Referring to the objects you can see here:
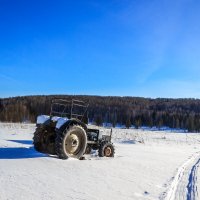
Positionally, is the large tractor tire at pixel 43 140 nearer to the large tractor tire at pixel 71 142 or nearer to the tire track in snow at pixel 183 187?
the large tractor tire at pixel 71 142

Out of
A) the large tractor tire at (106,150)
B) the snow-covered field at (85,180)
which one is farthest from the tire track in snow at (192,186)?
the large tractor tire at (106,150)

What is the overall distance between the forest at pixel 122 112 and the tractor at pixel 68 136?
56.0 meters

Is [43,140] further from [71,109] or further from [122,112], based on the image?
[122,112]

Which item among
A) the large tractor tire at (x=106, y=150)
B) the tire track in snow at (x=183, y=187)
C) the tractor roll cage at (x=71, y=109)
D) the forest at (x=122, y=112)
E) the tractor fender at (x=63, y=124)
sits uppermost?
the forest at (x=122, y=112)

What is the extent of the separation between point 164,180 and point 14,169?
5.25 metres

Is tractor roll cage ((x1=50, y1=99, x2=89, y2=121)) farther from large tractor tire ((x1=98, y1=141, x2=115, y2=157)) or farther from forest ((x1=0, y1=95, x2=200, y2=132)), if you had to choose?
forest ((x1=0, y1=95, x2=200, y2=132))

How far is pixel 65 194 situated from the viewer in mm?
8250

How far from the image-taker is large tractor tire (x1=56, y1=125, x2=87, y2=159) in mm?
13717

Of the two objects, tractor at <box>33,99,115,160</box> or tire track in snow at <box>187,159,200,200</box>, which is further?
tractor at <box>33,99,115,160</box>

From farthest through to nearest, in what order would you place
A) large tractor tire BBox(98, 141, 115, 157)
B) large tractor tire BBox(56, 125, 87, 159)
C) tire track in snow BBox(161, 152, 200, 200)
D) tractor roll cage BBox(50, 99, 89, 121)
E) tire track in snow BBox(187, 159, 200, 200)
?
1. large tractor tire BBox(98, 141, 115, 157)
2. tractor roll cage BBox(50, 99, 89, 121)
3. large tractor tire BBox(56, 125, 87, 159)
4. tire track in snow BBox(187, 159, 200, 200)
5. tire track in snow BBox(161, 152, 200, 200)

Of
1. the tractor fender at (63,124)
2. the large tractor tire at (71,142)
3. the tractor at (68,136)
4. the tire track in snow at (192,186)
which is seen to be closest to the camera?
the tire track in snow at (192,186)

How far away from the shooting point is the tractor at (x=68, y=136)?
14.0 m

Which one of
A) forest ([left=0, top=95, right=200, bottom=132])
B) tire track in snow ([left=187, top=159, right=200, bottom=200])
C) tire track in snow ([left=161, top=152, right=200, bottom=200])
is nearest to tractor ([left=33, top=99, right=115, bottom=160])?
tire track in snow ([left=161, top=152, right=200, bottom=200])

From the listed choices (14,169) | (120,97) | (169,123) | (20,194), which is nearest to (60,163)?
(14,169)
